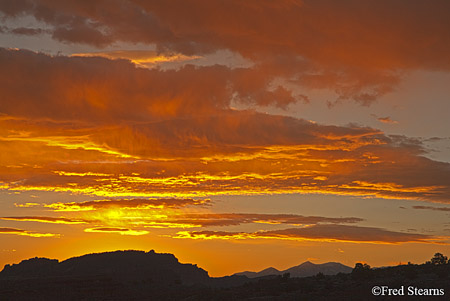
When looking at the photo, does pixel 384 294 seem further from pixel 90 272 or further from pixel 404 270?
pixel 90 272

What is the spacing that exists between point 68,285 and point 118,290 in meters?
17.7

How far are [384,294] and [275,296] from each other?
Answer: 17.0 metres

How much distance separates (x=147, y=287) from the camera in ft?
446

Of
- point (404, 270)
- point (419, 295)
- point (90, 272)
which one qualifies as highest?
point (90, 272)

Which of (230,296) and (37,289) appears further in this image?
(37,289)

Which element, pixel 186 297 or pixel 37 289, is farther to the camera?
pixel 37 289

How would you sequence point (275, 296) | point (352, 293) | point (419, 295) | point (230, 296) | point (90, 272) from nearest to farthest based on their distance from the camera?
point (419, 295) < point (352, 293) < point (275, 296) < point (230, 296) < point (90, 272)

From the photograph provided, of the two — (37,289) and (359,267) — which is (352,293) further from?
(37,289)

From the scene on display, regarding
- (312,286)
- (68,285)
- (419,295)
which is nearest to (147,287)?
(68,285)

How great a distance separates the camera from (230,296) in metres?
85.3

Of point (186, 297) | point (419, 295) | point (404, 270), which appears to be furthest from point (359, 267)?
point (186, 297)

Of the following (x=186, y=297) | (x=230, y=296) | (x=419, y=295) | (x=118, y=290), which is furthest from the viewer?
(x=118, y=290)

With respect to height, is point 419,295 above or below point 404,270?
below

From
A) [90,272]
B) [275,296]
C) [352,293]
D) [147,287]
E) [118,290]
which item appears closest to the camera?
[352,293]
